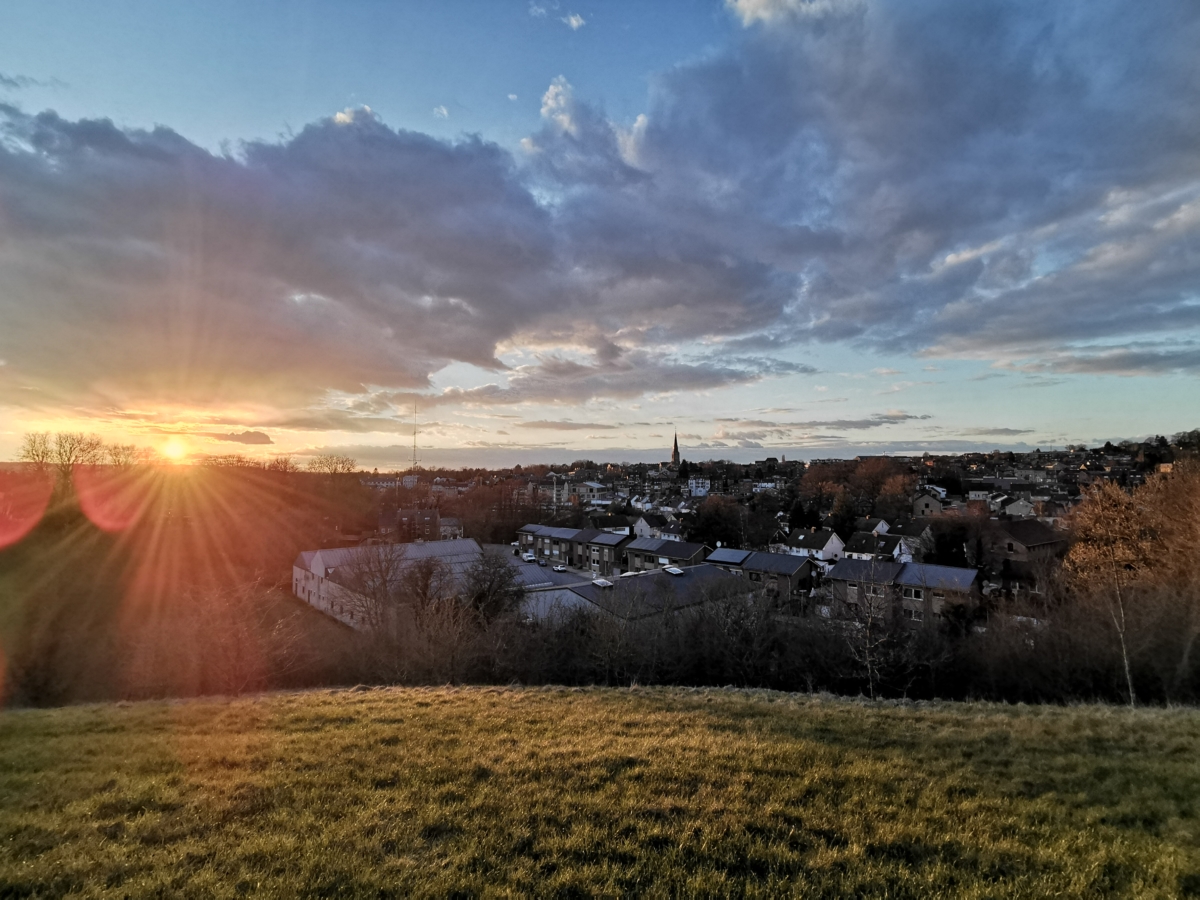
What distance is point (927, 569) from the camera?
131 feet

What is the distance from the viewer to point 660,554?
56.6 m

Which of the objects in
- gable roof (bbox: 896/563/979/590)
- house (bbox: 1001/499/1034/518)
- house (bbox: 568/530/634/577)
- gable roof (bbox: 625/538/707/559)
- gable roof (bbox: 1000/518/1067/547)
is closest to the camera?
gable roof (bbox: 896/563/979/590)

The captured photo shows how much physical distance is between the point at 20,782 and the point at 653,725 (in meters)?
9.50

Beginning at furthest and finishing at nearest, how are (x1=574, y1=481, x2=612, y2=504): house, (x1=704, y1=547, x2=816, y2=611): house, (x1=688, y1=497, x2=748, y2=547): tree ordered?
(x1=574, y1=481, x2=612, y2=504): house < (x1=688, y1=497, x2=748, y2=547): tree < (x1=704, y1=547, x2=816, y2=611): house

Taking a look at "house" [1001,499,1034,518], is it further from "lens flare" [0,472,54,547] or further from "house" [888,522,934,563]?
"lens flare" [0,472,54,547]

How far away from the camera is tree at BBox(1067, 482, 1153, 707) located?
2402 centimetres

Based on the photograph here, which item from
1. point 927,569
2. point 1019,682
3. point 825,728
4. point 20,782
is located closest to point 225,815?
point 20,782

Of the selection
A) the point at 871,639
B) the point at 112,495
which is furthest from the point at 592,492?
the point at 871,639

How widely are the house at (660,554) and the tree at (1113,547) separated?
3036 centimetres

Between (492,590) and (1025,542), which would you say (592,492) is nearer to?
(1025,542)

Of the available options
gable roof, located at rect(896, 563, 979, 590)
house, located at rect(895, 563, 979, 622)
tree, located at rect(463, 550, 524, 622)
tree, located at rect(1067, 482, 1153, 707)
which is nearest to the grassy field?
tree, located at rect(1067, 482, 1153, 707)

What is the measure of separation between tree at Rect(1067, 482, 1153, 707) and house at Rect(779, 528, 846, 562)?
A: 31.4 m

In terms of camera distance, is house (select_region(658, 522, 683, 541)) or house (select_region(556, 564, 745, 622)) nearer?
house (select_region(556, 564, 745, 622))

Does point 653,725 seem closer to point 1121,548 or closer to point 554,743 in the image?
point 554,743
